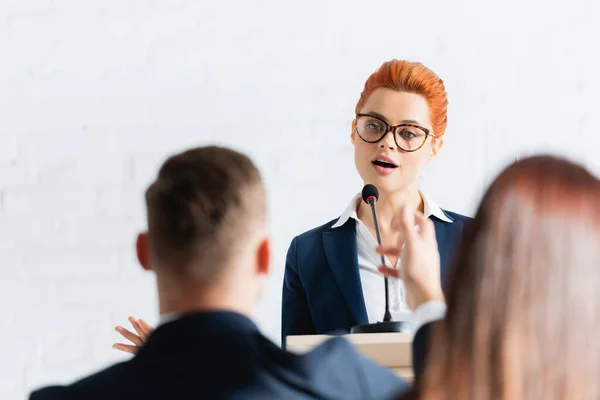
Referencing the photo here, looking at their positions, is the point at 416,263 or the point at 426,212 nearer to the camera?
the point at 416,263

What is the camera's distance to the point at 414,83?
2303 millimetres

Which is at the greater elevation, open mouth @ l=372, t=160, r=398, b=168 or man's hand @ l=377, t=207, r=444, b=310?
open mouth @ l=372, t=160, r=398, b=168

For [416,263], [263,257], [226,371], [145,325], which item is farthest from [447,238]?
[226,371]

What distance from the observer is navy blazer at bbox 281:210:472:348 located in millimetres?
2201

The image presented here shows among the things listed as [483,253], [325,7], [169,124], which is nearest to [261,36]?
[325,7]

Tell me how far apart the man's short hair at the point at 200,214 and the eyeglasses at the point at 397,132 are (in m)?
1.22

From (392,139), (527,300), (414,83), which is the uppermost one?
(414,83)

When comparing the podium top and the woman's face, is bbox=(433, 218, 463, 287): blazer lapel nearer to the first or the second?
the woman's face

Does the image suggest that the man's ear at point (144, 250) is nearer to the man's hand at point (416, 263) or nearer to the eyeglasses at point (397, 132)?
the man's hand at point (416, 263)

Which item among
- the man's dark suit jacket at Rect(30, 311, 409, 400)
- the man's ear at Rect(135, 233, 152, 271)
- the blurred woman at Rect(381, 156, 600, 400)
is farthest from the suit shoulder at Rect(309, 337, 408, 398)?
the man's ear at Rect(135, 233, 152, 271)

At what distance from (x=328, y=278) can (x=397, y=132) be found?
418mm

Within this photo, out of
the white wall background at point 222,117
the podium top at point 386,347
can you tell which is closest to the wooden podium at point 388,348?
the podium top at point 386,347

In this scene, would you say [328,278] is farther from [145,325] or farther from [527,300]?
[527,300]

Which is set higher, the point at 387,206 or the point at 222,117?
the point at 222,117
